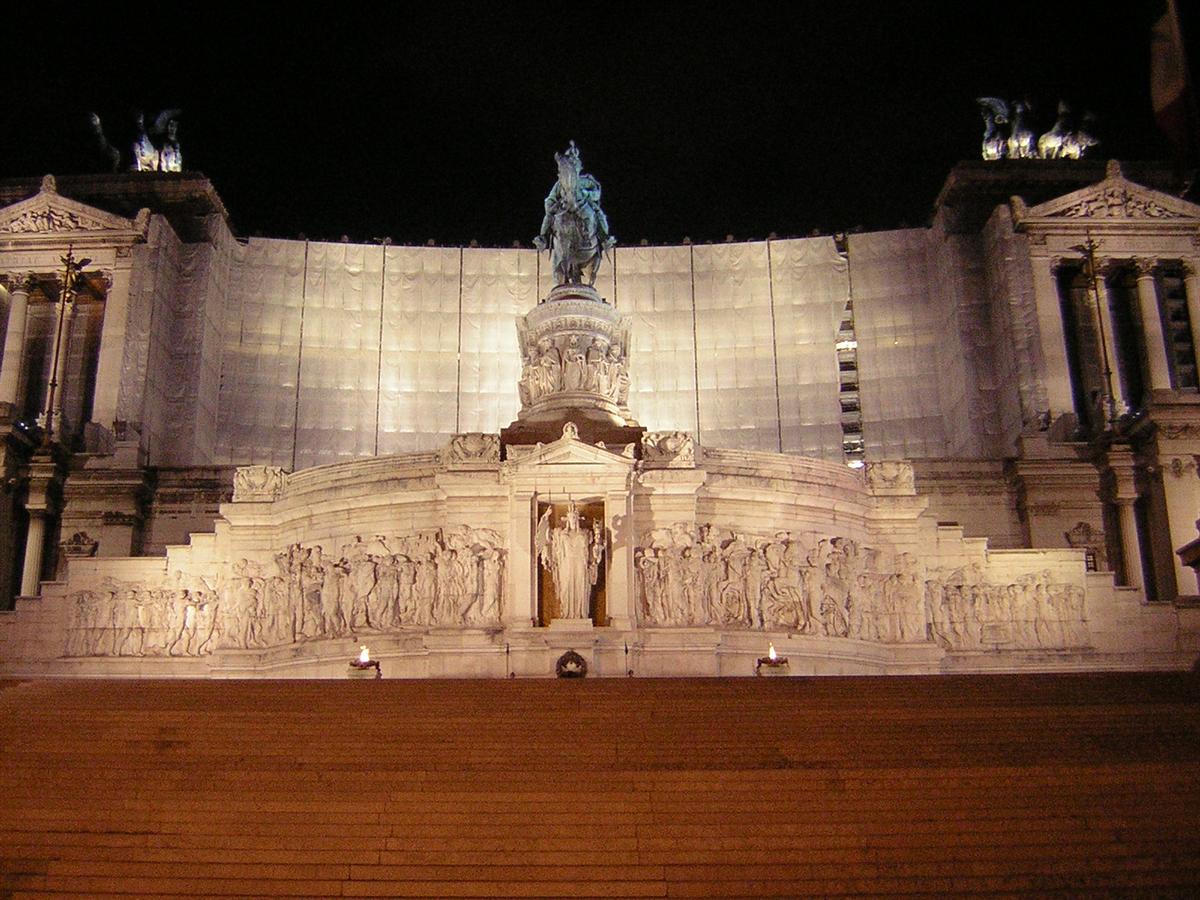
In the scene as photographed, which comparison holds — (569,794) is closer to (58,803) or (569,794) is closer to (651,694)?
(651,694)

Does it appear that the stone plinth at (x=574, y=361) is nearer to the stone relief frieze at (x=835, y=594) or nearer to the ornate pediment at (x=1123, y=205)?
the stone relief frieze at (x=835, y=594)

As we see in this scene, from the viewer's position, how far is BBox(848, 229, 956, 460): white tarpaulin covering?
47.5 metres

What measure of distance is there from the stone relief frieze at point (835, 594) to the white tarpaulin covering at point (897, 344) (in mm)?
19368

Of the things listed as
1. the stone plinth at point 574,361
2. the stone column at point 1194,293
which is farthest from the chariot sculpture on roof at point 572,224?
the stone column at point 1194,293

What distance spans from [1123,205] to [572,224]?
23.0 meters

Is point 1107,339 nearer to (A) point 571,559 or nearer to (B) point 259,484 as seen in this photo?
(A) point 571,559

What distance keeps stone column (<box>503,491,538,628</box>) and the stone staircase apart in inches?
245

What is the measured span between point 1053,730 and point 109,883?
10.9m

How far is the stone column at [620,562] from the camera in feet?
76.8

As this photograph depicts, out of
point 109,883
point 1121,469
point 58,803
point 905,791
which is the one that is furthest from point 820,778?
point 1121,469

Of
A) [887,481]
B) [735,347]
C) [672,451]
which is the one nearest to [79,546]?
[672,451]

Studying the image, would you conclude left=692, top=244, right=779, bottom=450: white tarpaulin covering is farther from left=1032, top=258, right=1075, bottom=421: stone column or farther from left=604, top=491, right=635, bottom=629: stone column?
left=604, top=491, right=635, bottom=629: stone column

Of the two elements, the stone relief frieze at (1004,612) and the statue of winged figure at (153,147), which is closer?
the stone relief frieze at (1004,612)

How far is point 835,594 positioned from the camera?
997 inches
